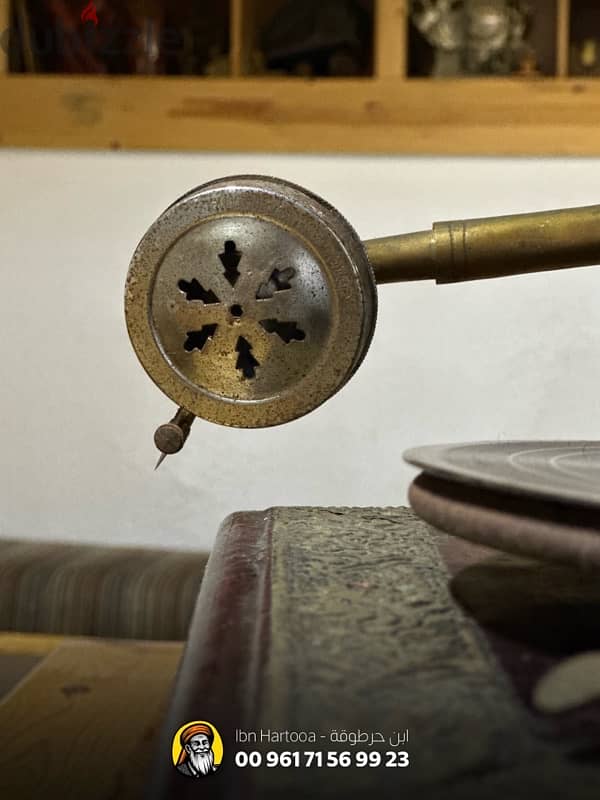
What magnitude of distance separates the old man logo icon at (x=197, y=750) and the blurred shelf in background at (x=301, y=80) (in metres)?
1.87

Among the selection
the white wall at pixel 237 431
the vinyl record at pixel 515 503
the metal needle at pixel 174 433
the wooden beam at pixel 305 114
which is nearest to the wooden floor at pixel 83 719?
the metal needle at pixel 174 433

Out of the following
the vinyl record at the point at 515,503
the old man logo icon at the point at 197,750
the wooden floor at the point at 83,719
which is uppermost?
the vinyl record at the point at 515,503

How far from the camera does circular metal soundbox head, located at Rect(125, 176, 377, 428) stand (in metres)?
0.65

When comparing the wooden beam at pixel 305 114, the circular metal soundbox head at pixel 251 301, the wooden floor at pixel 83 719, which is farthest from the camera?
the wooden beam at pixel 305 114

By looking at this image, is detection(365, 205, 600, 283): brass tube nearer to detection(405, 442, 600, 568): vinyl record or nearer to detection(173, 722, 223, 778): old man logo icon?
detection(405, 442, 600, 568): vinyl record

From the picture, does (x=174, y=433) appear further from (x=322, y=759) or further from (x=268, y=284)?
(x=322, y=759)

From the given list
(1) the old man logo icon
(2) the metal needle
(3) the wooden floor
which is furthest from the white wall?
(1) the old man logo icon

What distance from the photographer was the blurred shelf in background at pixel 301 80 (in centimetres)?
210

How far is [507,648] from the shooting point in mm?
452

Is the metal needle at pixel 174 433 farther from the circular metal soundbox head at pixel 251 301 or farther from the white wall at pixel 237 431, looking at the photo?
the white wall at pixel 237 431

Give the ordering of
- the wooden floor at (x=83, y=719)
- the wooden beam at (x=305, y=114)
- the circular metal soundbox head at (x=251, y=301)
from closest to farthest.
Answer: the circular metal soundbox head at (x=251, y=301)
the wooden floor at (x=83, y=719)
the wooden beam at (x=305, y=114)

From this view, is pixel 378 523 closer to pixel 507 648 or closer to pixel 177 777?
pixel 507 648

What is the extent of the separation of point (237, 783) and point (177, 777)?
0.09 ft

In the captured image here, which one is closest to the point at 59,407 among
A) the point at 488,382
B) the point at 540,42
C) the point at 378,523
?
the point at 488,382
